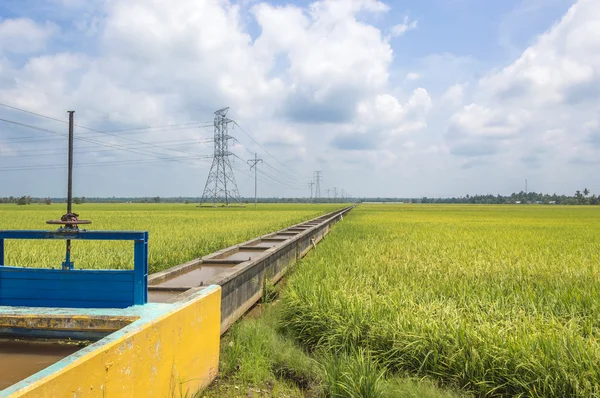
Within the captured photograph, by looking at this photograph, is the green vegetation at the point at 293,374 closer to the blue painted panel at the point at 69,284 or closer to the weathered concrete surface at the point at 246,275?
the weathered concrete surface at the point at 246,275

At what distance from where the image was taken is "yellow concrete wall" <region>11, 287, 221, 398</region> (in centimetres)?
194

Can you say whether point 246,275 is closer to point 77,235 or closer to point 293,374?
point 293,374

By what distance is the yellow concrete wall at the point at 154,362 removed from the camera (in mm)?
1937

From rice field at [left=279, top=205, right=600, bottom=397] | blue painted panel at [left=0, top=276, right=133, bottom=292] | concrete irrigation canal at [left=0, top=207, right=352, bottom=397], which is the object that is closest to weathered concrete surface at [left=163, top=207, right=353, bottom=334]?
concrete irrigation canal at [left=0, top=207, right=352, bottom=397]

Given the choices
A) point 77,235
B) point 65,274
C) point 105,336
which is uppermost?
point 77,235

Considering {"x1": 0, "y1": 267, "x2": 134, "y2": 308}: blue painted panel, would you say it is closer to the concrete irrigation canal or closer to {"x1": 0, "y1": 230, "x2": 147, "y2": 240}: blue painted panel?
the concrete irrigation canal

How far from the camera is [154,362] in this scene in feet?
8.71

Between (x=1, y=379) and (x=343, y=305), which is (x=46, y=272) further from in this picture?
(x=343, y=305)

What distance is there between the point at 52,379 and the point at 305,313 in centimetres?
318

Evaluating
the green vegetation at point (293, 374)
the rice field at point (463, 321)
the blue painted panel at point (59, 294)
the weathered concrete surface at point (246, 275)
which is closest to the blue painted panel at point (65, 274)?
the blue painted panel at point (59, 294)

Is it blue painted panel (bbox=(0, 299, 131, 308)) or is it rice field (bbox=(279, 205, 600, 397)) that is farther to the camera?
blue painted panel (bbox=(0, 299, 131, 308))

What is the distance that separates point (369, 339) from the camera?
13.3 feet

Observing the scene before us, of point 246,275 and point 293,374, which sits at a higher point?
point 246,275

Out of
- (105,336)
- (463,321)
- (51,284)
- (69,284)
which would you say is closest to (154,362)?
(105,336)
